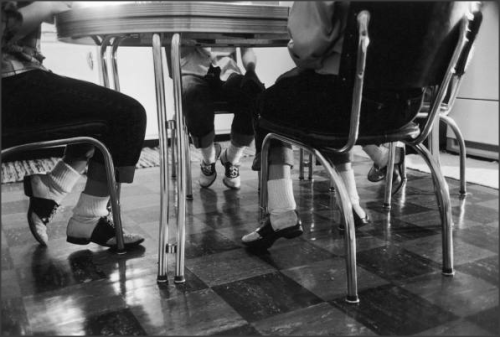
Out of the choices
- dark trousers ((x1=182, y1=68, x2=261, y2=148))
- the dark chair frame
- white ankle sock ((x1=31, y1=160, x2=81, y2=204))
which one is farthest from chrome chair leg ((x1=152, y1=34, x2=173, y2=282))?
dark trousers ((x1=182, y1=68, x2=261, y2=148))

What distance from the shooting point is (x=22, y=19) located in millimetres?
1146

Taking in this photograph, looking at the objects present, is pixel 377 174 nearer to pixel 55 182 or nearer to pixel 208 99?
pixel 208 99

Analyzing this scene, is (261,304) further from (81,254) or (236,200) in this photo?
(236,200)

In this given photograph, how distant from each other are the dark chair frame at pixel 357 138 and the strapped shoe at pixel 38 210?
68 centimetres

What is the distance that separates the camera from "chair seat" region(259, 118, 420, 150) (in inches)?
45.7

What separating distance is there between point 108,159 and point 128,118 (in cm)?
13

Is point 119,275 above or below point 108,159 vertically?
below

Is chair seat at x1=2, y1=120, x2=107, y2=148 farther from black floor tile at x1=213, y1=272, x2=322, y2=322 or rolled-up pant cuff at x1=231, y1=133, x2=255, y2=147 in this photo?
rolled-up pant cuff at x1=231, y1=133, x2=255, y2=147

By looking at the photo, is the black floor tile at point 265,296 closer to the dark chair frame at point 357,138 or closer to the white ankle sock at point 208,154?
the dark chair frame at point 357,138

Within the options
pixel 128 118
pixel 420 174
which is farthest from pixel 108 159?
pixel 420 174

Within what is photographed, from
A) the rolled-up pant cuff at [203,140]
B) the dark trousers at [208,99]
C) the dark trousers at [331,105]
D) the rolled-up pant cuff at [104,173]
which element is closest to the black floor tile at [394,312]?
the dark trousers at [331,105]

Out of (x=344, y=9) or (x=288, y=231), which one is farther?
(x=288, y=231)

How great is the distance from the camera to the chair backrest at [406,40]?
1.00 metres

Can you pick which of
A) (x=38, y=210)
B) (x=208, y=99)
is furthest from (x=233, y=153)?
(x=38, y=210)
